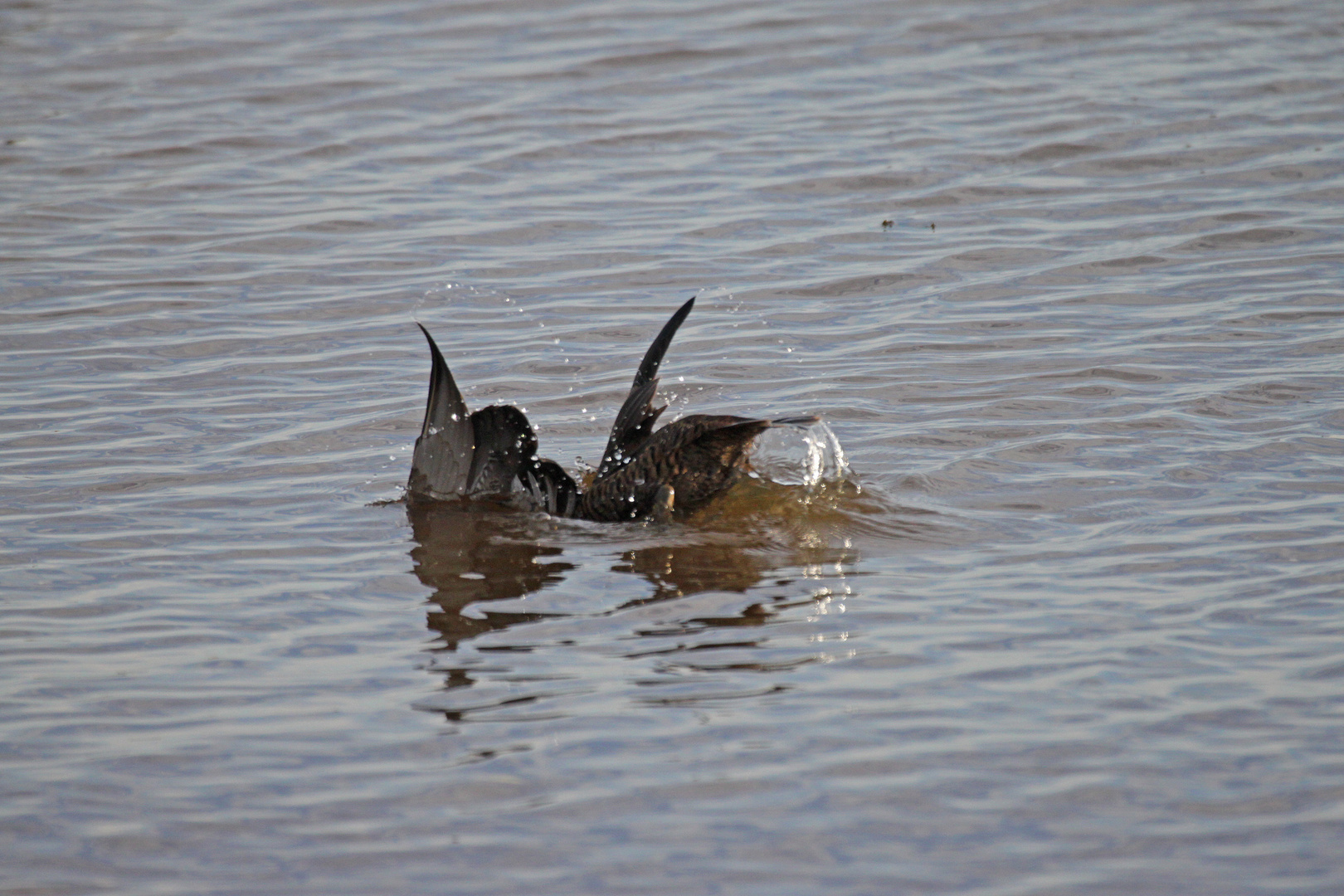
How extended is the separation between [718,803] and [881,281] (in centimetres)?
570

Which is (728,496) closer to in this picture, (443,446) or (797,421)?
(797,421)

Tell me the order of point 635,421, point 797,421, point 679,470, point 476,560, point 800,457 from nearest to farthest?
1. point 797,421
2. point 476,560
3. point 679,470
4. point 635,421
5. point 800,457

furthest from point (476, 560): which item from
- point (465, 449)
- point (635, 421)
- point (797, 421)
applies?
point (797, 421)

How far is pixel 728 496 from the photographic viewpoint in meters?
6.24

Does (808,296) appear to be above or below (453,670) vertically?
above

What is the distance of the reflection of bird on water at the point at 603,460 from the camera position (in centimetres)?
590

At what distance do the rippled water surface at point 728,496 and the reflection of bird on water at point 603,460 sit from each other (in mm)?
139

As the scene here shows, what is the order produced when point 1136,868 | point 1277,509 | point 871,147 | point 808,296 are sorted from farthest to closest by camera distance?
1. point 871,147
2. point 808,296
3. point 1277,509
4. point 1136,868

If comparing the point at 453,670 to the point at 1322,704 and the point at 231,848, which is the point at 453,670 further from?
the point at 1322,704

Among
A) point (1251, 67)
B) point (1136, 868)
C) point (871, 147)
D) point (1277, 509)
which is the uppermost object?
point (1251, 67)

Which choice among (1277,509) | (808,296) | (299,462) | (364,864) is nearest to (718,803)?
(364,864)

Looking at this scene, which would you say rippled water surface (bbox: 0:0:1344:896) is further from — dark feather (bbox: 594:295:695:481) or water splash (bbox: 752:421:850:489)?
dark feather (bbox: 594:295:695:481)

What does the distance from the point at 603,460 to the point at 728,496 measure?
57 cm

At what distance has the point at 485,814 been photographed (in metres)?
3.79
